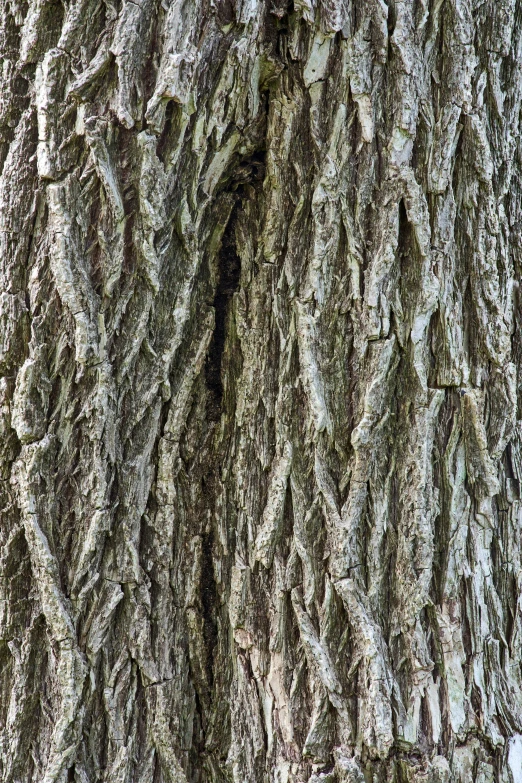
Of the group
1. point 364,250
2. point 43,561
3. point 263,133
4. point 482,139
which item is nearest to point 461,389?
point 364,250

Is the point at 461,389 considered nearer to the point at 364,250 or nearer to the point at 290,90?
the point at 364,250

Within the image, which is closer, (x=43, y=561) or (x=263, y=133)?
(x=43, y=561)

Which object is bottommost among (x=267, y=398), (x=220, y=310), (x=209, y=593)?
(x=209, y=593)

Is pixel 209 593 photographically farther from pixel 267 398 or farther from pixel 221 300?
pixel 221 300

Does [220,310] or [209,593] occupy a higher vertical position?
[220,310]

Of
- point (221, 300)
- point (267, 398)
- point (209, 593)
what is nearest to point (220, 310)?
point (221, 300)

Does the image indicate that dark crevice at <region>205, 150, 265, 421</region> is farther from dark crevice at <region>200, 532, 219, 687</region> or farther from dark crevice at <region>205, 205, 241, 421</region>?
dark crevice at <region>200, 532, 219, 687</region>

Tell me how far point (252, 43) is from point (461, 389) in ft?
2.77

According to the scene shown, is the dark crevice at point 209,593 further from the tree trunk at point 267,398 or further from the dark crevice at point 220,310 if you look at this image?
the dark crevice at point 220,310

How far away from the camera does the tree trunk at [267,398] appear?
137 centimetres

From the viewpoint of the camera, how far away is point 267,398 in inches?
58.8

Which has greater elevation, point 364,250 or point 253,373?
point 364,250

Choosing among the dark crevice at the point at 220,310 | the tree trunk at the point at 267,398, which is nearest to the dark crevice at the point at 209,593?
the tree trunk at the point at 267,398

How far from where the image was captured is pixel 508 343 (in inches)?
59.0
